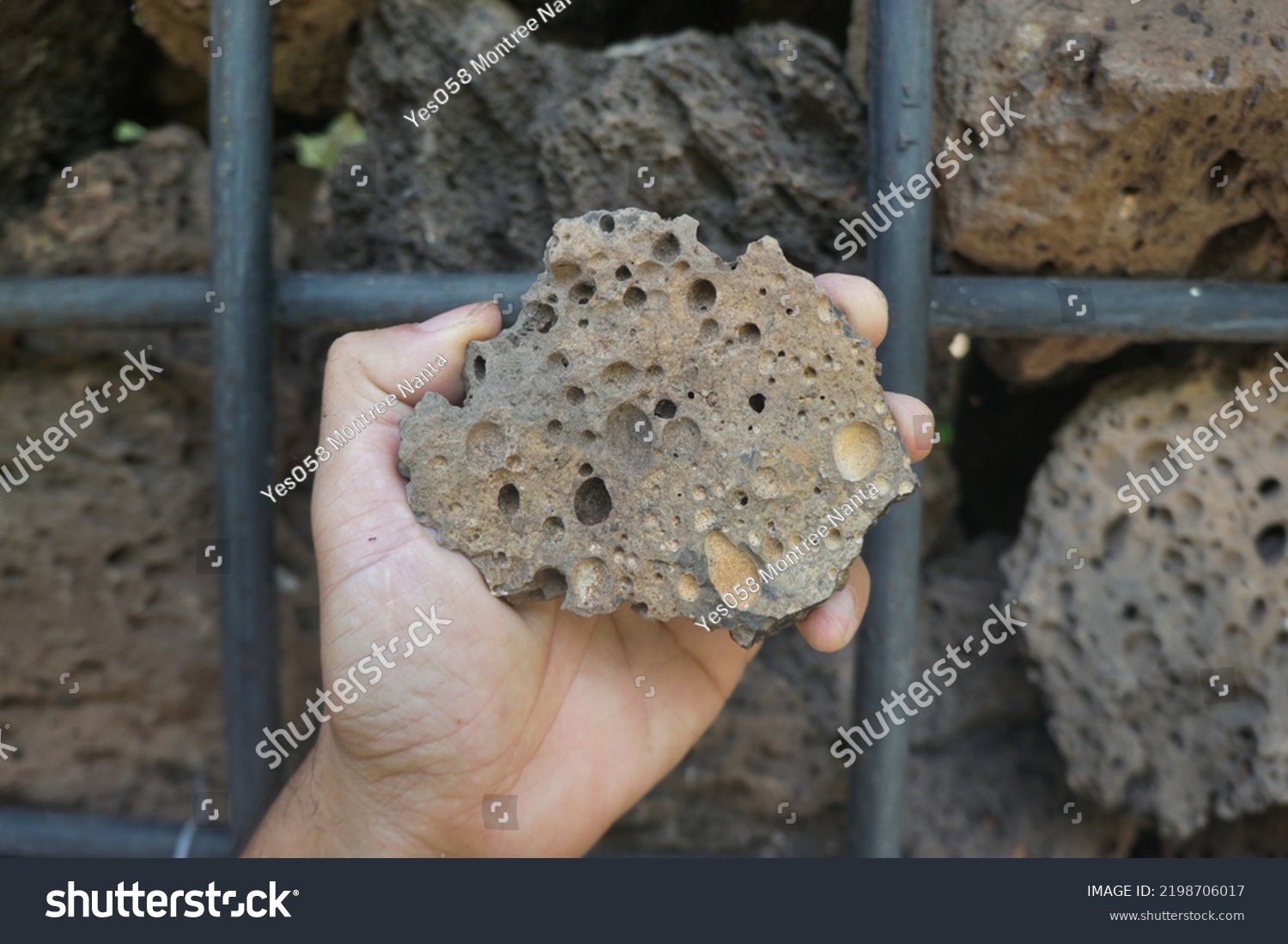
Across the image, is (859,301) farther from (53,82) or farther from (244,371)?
(53,82)

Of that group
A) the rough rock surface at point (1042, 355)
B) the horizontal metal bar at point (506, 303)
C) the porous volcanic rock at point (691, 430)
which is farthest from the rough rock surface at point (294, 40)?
the rough rock surface at point (1042, 355)

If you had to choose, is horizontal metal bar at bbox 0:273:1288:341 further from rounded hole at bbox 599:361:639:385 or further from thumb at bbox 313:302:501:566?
rounded hole at bbox 599:361:639:385

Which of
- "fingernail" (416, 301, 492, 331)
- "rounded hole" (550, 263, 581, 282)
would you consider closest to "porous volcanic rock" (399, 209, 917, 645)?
"rounded hole" (550, 263, 581, 282)

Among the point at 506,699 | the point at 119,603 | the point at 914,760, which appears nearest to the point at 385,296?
the point at 506,699

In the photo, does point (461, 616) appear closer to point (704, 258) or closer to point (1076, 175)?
point (704, 258)

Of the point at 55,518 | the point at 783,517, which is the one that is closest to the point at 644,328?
the point at 783,517

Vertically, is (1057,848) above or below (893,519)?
below
